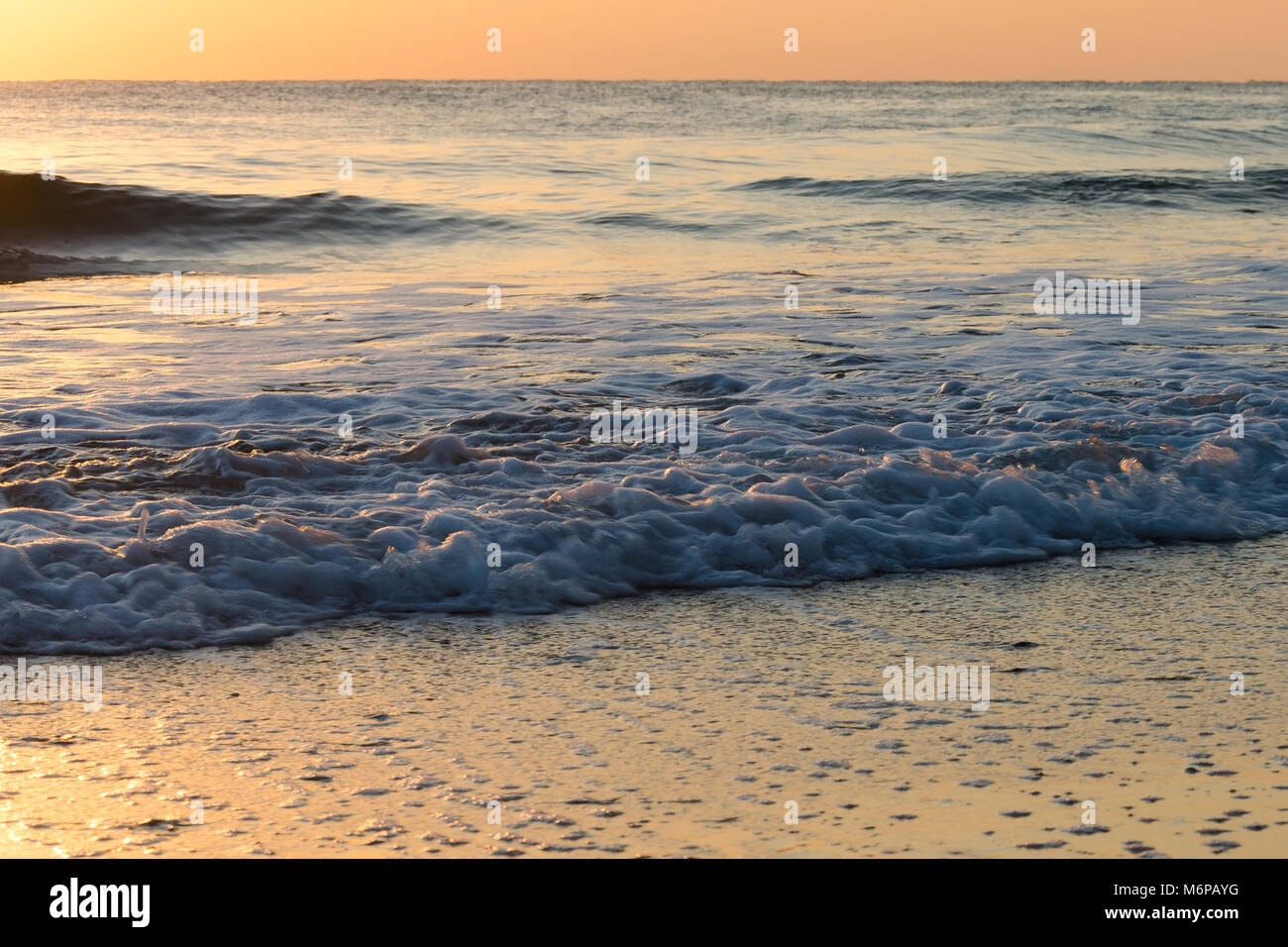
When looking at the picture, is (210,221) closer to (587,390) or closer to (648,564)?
(587,390)

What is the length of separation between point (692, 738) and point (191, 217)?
16.9 meters

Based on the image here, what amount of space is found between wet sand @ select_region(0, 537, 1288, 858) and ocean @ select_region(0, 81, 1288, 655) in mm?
515

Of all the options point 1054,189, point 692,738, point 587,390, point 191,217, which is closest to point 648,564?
point 692,738

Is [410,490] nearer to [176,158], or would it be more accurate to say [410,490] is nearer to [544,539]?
[544,539]

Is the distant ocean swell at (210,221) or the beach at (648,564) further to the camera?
the distant ocean swell at (210,221)

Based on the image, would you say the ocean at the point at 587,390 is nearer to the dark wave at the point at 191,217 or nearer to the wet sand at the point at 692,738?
the dark wave at the point at 191,217

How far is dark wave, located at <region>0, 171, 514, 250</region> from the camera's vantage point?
57.7 ft

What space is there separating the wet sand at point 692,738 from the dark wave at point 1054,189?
59.2 ft

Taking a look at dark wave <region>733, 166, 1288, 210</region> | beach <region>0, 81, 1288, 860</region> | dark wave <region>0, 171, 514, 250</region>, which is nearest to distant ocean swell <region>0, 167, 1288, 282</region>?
dark wave <region>0, 171, 514, 250</region>

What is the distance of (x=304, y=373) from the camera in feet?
28.8

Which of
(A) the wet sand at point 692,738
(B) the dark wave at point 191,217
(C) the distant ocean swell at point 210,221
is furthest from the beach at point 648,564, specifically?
(B) the dark wave at point 191,217

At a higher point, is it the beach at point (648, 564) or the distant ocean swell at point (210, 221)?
the distant ocean swell at point (210, 221)

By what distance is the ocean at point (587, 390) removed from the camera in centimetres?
499
